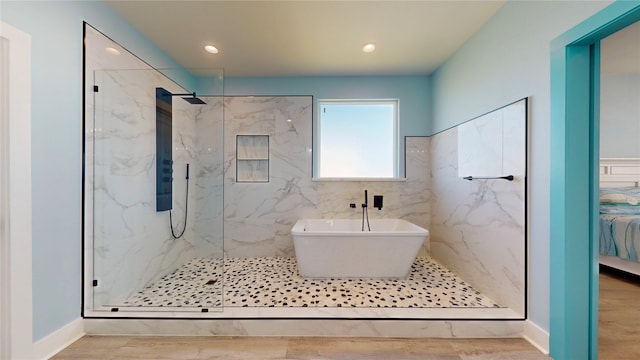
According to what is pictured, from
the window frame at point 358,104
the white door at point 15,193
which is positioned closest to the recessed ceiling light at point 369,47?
the window frame at point 358,104

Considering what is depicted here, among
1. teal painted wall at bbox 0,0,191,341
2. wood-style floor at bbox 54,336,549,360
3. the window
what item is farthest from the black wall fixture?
the window

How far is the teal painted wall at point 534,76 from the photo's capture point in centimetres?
160

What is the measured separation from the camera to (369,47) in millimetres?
2604

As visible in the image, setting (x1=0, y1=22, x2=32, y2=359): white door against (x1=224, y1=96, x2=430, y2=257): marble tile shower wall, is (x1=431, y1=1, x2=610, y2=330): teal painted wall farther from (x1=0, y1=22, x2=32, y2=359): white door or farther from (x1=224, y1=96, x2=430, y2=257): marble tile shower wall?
(x1=0, y1=22, x2=32, y2=359): white door

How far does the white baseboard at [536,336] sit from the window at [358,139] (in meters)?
2.17

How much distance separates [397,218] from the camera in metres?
3.45

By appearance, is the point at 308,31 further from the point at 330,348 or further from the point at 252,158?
the point at 330,348

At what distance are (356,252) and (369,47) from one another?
7.05 ft

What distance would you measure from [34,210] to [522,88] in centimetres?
338

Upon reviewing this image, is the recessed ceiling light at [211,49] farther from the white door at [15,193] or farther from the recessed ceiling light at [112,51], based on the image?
the white door at [15,193]

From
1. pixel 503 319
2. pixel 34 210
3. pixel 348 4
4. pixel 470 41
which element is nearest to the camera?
pixel 34 210

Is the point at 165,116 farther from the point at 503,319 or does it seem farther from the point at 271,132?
the point at 503,319

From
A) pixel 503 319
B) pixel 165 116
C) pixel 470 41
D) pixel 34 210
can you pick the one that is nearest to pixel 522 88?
pixel 470 41

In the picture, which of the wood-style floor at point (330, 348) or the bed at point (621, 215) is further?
the bed at point (621, 215)
